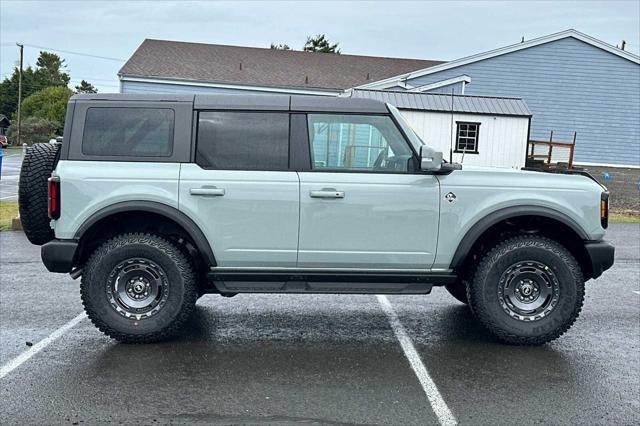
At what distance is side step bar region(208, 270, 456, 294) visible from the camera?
529 centimetres

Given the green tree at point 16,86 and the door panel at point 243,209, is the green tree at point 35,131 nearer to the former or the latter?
the green tree at point 16,86

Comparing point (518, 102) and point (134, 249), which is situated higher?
point (518, 102)

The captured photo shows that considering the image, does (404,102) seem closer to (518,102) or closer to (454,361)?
(518,102)

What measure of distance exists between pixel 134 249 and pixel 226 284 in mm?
797

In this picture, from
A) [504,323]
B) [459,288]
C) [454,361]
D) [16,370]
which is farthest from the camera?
[459,288]

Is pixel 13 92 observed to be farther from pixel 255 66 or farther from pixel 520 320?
pixel 520 320

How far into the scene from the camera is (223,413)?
13.1 ft

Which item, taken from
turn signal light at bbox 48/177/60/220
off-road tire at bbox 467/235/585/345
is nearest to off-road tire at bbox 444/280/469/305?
off-road tire at bbox 467/235/585/345

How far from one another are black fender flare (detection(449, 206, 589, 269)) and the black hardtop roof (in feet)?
4.06

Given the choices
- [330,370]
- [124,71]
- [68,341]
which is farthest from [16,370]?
[124,71]

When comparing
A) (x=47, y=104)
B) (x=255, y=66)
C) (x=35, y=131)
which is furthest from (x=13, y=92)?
(x=255, y=66)

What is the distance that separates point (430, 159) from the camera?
16.8ft

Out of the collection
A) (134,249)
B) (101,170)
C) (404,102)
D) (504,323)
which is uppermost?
(404,102)

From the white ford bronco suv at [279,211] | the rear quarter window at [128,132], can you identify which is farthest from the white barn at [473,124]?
the rear quarter window at [128,132]
